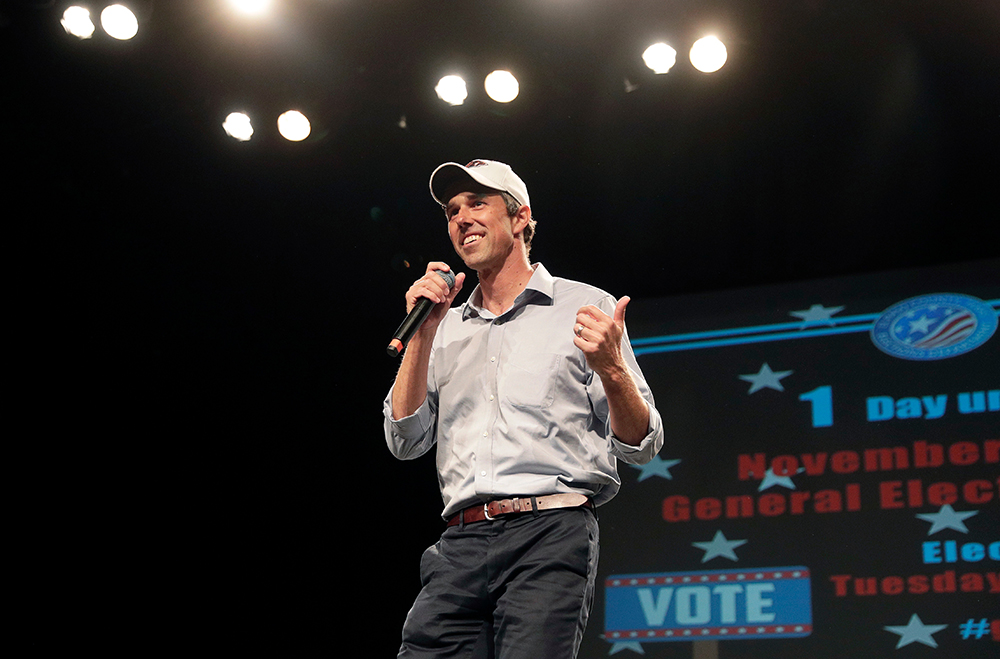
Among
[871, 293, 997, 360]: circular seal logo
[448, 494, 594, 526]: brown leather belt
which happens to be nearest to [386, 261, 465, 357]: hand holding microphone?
[448, 494, 594, 526]: brown leather belt

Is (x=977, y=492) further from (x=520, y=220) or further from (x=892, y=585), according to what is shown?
(x=520, y=220)

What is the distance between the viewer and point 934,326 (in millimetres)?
3748

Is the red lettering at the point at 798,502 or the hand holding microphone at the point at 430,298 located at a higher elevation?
the red lettering at the point at 798,502

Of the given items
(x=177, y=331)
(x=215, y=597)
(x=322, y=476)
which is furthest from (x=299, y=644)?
(x=177, y=331)

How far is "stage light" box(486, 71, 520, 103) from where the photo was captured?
3969mm

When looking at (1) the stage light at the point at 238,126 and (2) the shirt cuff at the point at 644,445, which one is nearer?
(2) the shirt cuff at the point at 644,445

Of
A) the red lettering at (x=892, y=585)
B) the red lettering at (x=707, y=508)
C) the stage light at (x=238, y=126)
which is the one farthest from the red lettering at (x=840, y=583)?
the stage light at (x=238, y=126)

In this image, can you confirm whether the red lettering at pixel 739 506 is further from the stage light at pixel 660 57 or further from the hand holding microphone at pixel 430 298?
the hand holding microphone at pixel 430 298

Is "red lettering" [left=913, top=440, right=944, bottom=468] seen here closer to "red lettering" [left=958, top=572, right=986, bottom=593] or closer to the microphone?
"red lettering" [left=958, top=572, right=986, bottom=593]

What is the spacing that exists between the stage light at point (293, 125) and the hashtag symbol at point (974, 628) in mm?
3009

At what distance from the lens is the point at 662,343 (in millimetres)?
4172

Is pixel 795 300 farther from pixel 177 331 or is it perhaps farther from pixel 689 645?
pixel 177 331

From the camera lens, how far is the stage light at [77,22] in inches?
148

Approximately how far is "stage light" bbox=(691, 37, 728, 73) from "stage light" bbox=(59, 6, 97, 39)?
7.24 ft
